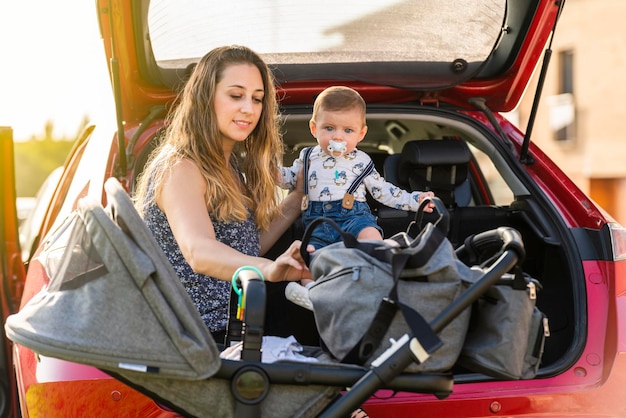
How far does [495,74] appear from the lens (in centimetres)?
392

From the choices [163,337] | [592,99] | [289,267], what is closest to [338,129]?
[289,267]

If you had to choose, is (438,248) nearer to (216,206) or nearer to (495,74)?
(216,206)

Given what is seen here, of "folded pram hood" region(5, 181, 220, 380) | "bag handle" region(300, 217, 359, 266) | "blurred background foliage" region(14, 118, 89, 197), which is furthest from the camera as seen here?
"blurred background foliage" region(14, 118, 89, 197)

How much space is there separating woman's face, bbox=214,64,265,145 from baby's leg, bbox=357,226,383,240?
0.64 meters

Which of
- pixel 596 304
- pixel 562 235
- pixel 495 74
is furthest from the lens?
pixel 495 74

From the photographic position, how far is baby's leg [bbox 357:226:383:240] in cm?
339

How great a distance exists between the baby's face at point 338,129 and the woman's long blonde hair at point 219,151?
208mm

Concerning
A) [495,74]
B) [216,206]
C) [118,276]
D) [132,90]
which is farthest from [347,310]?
[495,74]

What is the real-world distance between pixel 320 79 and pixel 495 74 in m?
0.79

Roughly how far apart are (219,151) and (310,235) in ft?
2.57

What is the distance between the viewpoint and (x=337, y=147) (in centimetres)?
351

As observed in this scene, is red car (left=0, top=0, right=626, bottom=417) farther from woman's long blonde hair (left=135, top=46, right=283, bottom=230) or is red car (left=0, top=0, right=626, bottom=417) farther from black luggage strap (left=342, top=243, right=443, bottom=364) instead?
black luggage strap (left=342, top=243, right=443, bottom=364)

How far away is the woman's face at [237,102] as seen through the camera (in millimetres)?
3014

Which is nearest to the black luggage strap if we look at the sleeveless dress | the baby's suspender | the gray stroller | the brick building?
the gray stroller
